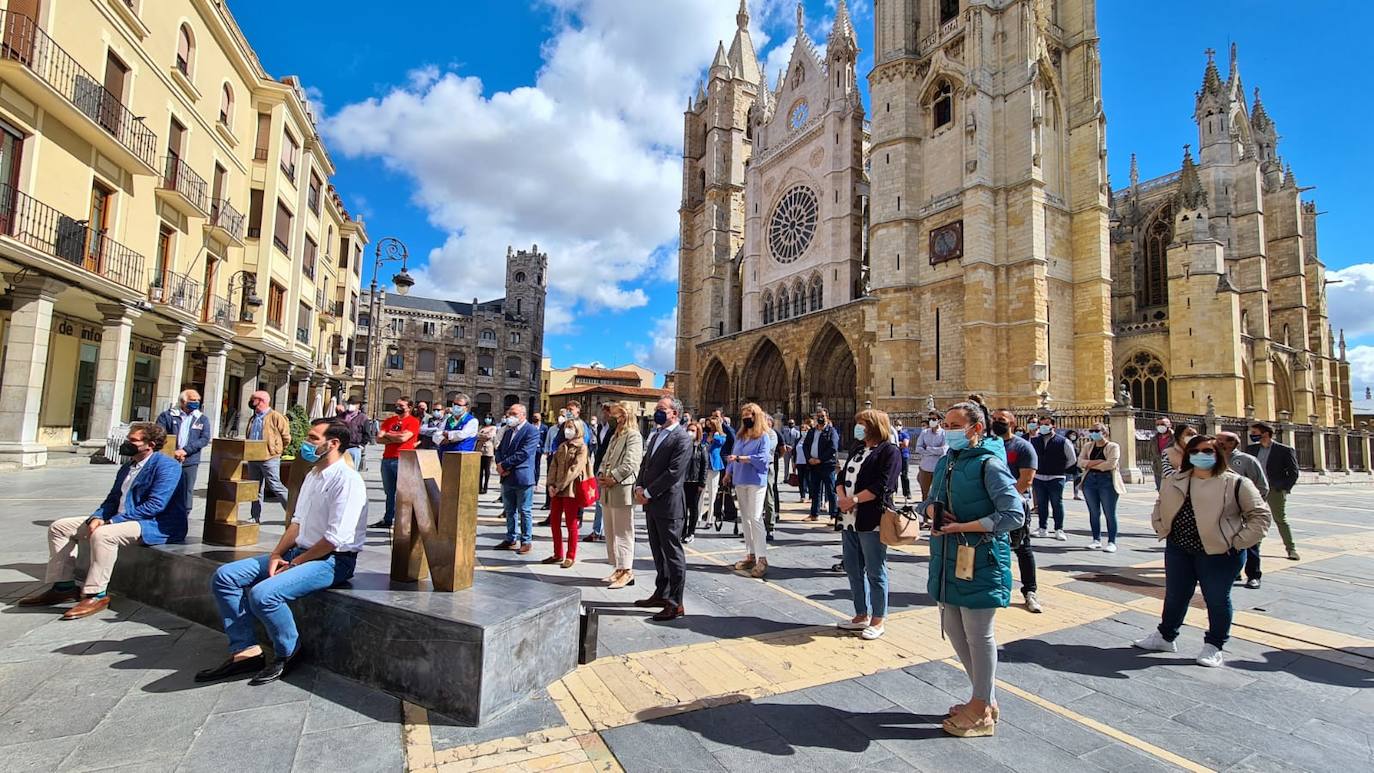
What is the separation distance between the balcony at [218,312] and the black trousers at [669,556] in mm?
17041

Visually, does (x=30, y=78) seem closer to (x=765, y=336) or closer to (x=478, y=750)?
(x=478, y=750)

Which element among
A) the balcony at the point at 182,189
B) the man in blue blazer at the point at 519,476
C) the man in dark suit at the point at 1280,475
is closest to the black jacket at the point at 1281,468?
the man in dark suit at the point at 1280,475

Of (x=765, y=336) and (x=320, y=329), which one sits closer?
(x=320, y=329)

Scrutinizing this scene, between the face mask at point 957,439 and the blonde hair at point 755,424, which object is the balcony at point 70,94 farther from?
the face mask at point 957,439

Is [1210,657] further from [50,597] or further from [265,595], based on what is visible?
[50,597]

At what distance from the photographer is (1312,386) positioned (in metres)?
32.2

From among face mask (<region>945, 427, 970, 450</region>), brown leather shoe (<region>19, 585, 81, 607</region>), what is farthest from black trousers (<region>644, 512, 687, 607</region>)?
brown leather shoe (<region>19, 585, 81, 607</region>)

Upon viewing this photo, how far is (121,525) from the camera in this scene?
4277mm

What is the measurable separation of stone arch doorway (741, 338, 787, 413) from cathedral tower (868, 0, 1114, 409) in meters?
8.02

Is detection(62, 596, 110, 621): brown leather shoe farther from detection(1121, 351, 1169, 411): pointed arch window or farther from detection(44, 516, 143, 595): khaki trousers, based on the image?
detection(1121, 351, 1169, 411): pointed arch window

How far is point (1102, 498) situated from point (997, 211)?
19.0m

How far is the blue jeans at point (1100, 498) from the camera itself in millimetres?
7637

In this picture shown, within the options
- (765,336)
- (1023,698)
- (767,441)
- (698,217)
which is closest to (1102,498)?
(767,441)

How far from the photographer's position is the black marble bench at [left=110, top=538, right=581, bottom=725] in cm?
289
